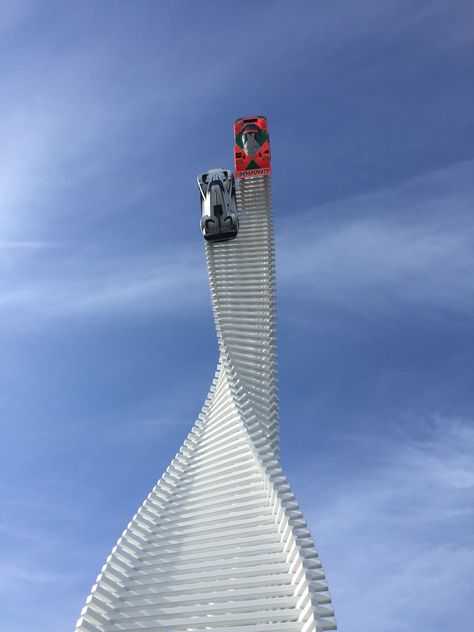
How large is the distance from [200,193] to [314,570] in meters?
12.1

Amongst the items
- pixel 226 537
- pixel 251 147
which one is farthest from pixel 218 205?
pixel 226 537

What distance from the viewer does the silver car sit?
59.6ft

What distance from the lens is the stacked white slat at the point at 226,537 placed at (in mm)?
10133

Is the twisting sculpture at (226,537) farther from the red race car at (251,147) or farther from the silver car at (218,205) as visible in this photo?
the red race car at (251,147)

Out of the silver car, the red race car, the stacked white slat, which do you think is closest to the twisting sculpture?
the stacked white slat

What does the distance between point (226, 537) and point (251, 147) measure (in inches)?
539

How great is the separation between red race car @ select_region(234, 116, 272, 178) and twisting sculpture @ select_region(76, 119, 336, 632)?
6071mm

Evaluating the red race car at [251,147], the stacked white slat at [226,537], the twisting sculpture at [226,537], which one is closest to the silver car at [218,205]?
the red race car at [251,147]

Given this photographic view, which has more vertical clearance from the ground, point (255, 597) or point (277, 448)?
point (277, 448)

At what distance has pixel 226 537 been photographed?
38.6 ft

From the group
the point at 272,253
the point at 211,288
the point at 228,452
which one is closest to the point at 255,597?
the point at 228,452

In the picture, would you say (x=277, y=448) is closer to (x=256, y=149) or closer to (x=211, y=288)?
(x=211, y=288)

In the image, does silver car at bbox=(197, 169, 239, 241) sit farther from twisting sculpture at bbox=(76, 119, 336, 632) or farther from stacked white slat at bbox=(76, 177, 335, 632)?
stacked white slat at bbox=(76, 177, 335, 632)

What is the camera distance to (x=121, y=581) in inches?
463
